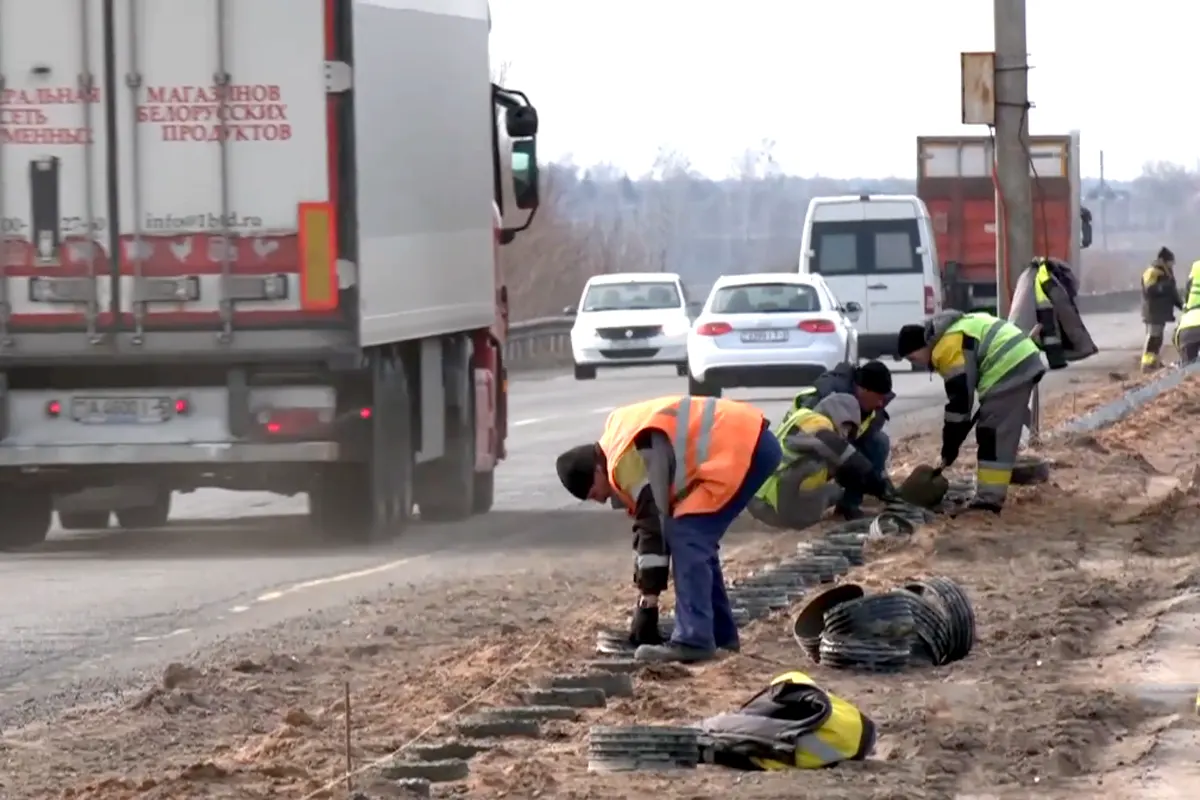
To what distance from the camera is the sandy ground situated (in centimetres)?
807

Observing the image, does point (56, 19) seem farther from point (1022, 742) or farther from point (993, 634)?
point (1022, 742)

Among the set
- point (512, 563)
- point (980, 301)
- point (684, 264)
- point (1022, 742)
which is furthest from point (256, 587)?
point (684, 264)

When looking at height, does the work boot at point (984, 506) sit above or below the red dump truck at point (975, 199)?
below

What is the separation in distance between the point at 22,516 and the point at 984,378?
5.87 metres

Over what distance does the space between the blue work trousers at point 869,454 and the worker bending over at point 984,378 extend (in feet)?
1.27

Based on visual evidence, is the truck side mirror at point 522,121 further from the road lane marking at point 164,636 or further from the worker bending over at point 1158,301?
the worker bending over at point 1158,301

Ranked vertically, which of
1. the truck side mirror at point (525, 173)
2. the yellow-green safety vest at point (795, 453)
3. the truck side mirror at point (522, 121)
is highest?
the truck side mirror at point (522, 121)

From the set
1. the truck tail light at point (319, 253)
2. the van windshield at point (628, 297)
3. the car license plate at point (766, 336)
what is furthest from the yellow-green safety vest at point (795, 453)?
the van windshield at point (628, 297)

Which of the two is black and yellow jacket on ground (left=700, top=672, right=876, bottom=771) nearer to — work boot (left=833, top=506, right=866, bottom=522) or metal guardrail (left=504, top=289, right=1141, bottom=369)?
work boot (left=833, top=506, right=866, bottom=522)

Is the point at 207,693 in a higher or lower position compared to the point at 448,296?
lower

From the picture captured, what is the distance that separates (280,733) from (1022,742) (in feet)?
7.74

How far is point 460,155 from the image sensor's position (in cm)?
1867

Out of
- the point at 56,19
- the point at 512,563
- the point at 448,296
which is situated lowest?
the point at 512,563

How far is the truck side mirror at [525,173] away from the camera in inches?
797
